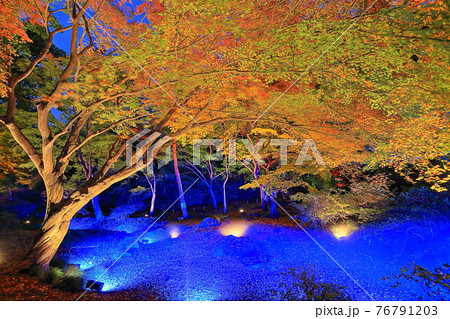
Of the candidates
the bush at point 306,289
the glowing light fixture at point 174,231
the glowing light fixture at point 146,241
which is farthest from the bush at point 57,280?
the glowing light fixture at point 174,231

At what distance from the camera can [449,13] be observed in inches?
85.4

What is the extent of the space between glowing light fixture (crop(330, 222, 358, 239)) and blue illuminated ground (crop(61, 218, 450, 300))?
0.80 ft

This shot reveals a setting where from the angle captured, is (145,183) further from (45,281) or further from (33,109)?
(45,281)

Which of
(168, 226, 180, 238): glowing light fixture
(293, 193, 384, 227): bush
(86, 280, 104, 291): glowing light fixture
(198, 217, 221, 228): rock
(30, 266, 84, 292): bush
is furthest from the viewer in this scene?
(198, 217, 221, 228): rock

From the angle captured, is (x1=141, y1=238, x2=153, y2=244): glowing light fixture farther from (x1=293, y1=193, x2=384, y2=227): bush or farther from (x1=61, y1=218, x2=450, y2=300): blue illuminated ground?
(x1=293, y1=193, x2=384, y2=227): bush

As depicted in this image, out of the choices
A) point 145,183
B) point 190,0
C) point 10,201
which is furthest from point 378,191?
point 10,201

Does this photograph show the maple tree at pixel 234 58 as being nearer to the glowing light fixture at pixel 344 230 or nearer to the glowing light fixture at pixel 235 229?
the glowing light fixture at pixel 344 230

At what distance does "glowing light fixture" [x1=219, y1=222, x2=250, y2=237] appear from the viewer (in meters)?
10.0

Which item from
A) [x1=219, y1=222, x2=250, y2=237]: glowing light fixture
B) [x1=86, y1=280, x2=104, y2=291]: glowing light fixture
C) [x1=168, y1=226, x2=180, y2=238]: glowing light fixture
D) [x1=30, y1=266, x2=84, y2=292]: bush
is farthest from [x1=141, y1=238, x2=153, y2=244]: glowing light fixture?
[x1=30, y1=266, x2=84, y2=292]: bush

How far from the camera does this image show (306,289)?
185 inches

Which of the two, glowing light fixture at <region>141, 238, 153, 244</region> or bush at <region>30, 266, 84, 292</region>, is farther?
glowing light fixture at <region>141, 238, 153, 244</region>

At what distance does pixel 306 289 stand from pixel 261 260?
7.43ft

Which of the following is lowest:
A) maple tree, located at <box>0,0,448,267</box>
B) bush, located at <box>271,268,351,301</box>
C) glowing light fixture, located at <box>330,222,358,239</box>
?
bush, located at <box>271,268,351,301</box>

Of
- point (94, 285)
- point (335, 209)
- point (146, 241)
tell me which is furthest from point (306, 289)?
point (146, 241)
